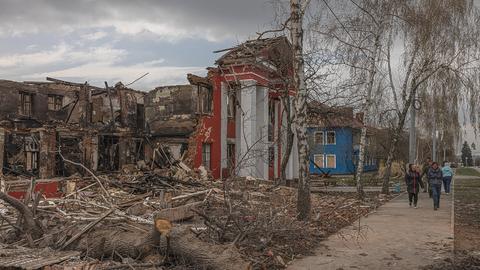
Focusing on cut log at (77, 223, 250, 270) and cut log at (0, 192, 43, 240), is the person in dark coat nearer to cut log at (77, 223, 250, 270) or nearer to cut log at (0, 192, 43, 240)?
cut log at (77, 223, 250, 270)

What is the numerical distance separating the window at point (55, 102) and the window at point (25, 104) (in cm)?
154

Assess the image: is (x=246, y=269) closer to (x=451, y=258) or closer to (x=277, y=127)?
(x=451, y=258)

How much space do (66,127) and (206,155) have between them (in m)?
7.88

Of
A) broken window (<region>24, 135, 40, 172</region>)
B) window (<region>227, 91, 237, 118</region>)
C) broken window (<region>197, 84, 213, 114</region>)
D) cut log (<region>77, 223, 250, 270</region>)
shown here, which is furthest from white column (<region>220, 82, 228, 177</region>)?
cut log (<region>77, 223, 250, 270</region>)

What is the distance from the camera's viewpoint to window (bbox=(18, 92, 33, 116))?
3025 cm

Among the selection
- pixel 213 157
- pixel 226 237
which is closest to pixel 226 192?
pixel 226 237

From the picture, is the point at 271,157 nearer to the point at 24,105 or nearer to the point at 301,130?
the point at 24,105

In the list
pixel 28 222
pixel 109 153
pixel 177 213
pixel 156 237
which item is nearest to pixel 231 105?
pixel 109 153

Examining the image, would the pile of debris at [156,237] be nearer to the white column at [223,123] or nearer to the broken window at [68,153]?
the white column at [223,123]

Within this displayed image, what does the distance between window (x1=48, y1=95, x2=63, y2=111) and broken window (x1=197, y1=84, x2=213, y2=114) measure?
12013mm

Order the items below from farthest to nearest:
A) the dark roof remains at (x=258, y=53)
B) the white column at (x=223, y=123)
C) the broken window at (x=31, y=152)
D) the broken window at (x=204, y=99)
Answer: the broken window at (x=31, y=152)
the white column at (x=223, y=123)
the broken window at (x=204, y=99)
the dark roof remains at (x=258, y=53)

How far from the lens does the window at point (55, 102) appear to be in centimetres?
3262

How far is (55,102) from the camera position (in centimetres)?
3303

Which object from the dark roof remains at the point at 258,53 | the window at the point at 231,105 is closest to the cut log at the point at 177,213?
the dark roof remains at the point at 258,53
